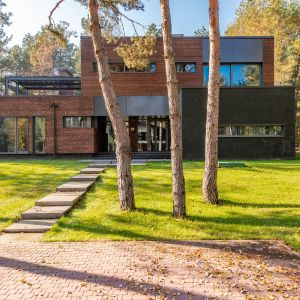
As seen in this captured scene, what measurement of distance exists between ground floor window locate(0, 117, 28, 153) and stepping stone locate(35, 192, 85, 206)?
13854mm

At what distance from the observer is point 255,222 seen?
6.73m

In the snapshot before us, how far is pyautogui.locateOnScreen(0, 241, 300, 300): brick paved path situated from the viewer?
3.82 m

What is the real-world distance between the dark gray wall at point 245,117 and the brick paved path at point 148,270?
14.0 meters

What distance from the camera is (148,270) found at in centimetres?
443

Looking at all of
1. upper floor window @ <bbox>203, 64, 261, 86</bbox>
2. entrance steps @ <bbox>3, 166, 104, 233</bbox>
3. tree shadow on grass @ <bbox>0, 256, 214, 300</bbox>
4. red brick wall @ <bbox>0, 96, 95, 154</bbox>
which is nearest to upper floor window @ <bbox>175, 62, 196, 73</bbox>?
upper floor window @ <bbox>203, 64, 261, 86</bbox>

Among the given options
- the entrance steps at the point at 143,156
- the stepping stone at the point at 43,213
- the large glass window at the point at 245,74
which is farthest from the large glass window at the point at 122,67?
the stepping stone at the point at 43,213

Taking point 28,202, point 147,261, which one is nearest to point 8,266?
point 147,261

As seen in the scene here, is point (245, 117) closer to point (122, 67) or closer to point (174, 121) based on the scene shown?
point (122, 67)

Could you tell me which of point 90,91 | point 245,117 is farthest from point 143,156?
point 245,117

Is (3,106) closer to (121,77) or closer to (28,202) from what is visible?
(121,77)

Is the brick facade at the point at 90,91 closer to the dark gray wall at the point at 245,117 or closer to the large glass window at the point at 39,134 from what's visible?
the large glass window at the point at 39,134

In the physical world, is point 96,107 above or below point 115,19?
below

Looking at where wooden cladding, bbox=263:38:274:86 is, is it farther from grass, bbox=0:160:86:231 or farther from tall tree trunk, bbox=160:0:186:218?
tall tree trunk, bbox=160:0:186:218

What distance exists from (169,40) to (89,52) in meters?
16.0
